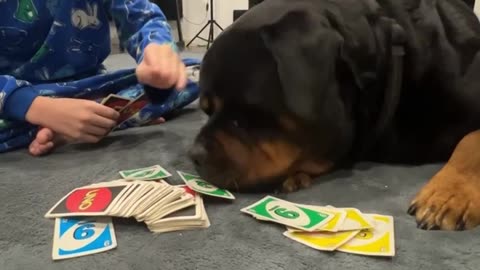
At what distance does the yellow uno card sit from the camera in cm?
91

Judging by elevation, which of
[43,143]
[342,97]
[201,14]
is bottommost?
[201,14]

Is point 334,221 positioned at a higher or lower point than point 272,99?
lower

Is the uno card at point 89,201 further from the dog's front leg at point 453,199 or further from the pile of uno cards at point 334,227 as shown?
the dog's front leg at point 453,199

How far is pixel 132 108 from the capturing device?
5.02 ft

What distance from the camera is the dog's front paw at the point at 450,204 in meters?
0.92

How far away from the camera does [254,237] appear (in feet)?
3.04

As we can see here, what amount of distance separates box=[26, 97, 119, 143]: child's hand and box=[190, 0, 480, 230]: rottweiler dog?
0.40 metres

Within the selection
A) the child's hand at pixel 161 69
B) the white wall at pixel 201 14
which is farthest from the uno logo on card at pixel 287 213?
the white wall at pixel 201 14

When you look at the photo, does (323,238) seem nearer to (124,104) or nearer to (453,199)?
(453,199)

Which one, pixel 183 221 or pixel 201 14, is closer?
pixel 183 221

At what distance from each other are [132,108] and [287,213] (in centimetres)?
70

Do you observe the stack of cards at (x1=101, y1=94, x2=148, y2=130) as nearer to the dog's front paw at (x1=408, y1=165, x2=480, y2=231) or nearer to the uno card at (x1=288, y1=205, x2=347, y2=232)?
the uno card at (x1=288, y1=205, x2=347, y2=232)

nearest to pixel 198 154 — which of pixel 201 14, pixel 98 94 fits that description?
pixel 98 94

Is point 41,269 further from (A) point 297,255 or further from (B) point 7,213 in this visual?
(A) point 297,255
